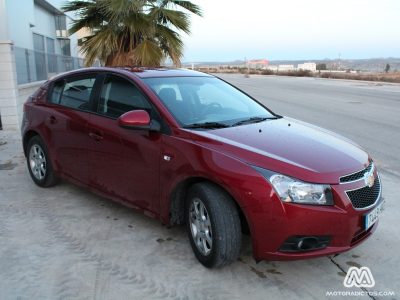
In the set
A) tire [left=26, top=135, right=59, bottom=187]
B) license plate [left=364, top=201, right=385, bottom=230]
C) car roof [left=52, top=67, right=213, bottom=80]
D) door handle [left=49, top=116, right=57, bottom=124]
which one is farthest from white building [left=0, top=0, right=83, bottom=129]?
license plate [left=364, top=201, right=385, bottom=230]

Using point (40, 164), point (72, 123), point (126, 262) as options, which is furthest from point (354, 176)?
point (40, 164)

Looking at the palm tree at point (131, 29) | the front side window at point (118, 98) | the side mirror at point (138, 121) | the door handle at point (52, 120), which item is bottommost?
the door handle at point (52, 120)

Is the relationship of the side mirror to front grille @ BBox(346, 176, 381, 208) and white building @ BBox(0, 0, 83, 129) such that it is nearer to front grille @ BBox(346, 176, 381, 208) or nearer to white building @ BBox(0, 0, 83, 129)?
front grille @ BBox(346, 176, 381, 208)

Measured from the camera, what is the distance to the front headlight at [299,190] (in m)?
3.22

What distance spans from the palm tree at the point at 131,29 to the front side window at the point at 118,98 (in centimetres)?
480

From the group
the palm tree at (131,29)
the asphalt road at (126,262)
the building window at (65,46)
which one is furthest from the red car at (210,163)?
the building window at (65,46)

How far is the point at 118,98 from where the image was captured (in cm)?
464

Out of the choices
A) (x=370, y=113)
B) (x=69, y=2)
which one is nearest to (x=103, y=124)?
(x=69, y=2)

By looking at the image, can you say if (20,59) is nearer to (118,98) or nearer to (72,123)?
(72,123)

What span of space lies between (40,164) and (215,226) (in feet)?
10.5

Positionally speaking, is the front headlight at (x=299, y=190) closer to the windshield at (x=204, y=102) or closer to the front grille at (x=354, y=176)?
the front grille at (x=354, y=176)

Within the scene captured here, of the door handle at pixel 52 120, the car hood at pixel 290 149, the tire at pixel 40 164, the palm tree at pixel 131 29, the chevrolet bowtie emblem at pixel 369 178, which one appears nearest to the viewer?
the car hood at pixel 290 149

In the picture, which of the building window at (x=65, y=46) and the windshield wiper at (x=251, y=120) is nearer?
the windshield wiper at (x=251, y=120)

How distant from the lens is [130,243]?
4188 millimetres
